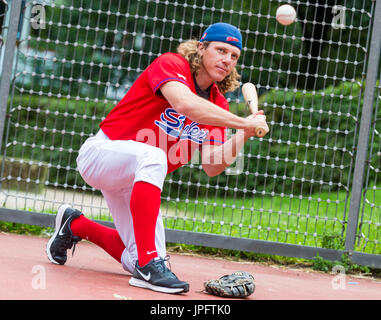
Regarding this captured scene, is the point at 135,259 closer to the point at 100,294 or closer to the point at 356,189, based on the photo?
the point at 100,294

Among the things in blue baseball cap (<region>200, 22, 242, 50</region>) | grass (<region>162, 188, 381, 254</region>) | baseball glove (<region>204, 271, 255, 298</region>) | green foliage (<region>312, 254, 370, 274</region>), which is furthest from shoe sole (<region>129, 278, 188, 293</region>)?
green foliage (<region>312, 254, 370, 274</region>)

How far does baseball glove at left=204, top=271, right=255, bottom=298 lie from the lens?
2.98 metres

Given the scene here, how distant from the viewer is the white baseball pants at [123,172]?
122 inches

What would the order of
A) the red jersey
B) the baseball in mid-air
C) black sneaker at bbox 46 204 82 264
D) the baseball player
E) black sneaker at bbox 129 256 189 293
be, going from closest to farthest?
black sneaker at bbox 129 256 189 293, the baseball player, the red jersey, black sneaker at bbox 46 204 82 264, the baseball in mid-air

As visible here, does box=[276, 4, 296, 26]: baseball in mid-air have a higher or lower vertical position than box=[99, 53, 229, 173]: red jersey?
higher

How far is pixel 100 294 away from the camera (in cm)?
268

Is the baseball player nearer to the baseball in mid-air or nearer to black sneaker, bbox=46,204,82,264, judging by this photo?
black sneaker, bbox=46,204,82,264

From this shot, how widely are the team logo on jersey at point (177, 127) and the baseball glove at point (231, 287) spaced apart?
0.87m

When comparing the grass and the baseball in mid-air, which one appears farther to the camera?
the grass
